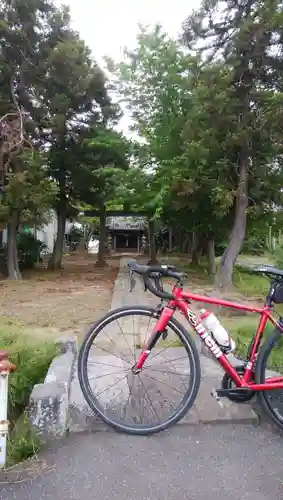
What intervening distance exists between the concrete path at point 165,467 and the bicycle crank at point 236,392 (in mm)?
163

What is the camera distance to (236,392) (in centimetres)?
232

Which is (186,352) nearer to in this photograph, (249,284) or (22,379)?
(22,379)

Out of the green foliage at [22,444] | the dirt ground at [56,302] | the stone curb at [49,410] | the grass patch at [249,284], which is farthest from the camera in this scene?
the grass patch at [249,284]

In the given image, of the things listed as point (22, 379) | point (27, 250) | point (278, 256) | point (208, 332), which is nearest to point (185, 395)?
point (208, 332)

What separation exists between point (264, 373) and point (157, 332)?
65 cm

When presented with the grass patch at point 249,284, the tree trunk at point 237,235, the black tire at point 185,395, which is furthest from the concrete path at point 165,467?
the tree trunk at point 237,235

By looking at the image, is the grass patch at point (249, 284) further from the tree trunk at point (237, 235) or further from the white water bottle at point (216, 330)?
the white water bottle at point (216, 330)

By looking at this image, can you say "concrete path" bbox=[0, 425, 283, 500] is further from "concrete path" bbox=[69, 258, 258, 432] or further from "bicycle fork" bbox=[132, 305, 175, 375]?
"bicycle fork" bbox=[132, 305, 175, 375]

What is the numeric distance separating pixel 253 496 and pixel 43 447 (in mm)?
1044

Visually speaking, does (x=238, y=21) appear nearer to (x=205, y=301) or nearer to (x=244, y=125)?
(x=244, y=125)

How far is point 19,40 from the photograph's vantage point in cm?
1185

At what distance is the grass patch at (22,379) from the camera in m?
1.99

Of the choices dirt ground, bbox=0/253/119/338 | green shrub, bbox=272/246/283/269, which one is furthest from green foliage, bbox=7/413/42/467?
green shrub, bbox=272/246/283/269

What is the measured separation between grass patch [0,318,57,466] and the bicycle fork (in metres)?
0.73
